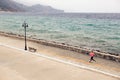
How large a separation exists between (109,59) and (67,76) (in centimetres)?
806

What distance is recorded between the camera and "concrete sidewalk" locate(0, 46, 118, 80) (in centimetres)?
1239

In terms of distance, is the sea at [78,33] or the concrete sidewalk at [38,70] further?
the sea at [78,33]

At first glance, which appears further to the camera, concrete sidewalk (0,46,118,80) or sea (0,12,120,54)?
sea (0,12,120,54)

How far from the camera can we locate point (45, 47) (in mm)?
23812

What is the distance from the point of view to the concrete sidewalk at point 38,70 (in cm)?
1239

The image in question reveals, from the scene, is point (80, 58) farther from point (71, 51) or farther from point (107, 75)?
point (107, 75)

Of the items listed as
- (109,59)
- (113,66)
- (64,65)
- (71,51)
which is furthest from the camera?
(71,51)

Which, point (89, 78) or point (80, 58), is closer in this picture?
point (89, 78)

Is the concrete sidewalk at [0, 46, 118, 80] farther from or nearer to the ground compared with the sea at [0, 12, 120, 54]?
nearer to the ground

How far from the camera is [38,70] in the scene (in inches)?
534

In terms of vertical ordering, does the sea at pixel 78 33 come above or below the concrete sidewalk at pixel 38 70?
above

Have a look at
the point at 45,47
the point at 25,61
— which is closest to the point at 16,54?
the point at 25,61

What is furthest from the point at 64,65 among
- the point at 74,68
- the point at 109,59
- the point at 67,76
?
the point at 109,59

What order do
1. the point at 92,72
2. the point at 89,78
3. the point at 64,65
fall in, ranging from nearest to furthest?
the point at 89,78, the point at 92,72, the point at 64,65
